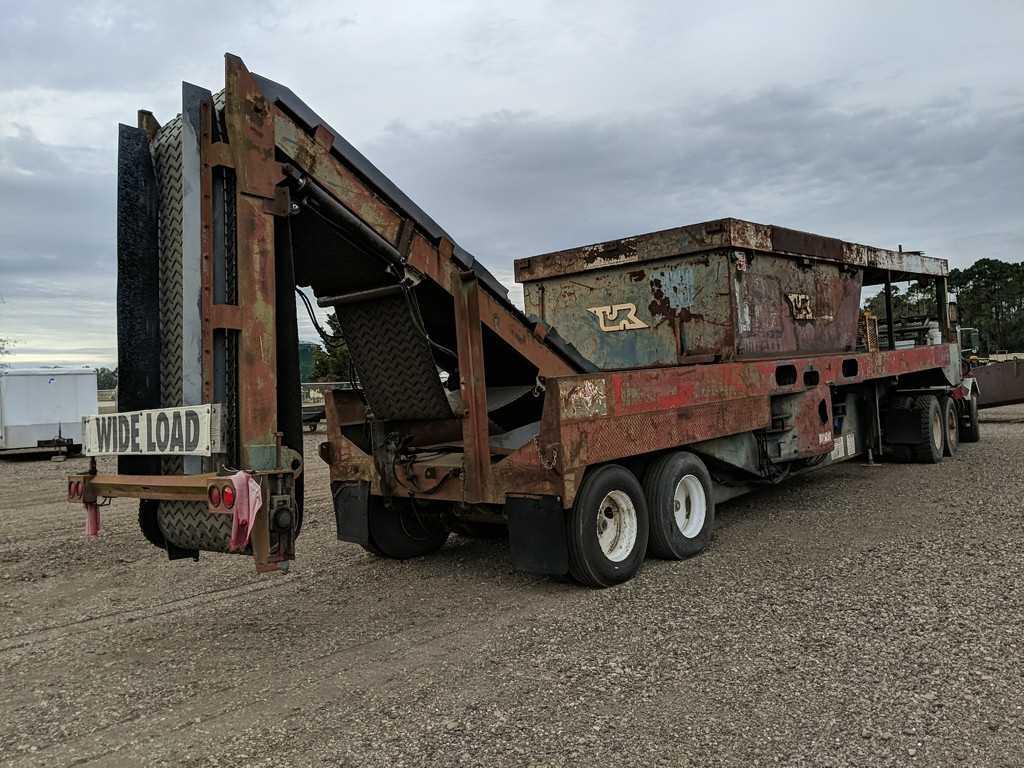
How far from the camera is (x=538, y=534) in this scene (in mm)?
5344

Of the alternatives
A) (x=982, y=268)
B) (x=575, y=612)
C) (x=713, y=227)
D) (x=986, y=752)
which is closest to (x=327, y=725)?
(x=575, y=612)

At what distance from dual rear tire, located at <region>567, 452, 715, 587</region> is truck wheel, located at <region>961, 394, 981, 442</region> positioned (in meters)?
9.52

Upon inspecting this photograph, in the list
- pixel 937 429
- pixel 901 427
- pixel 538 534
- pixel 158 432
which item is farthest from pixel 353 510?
pixel 937 429

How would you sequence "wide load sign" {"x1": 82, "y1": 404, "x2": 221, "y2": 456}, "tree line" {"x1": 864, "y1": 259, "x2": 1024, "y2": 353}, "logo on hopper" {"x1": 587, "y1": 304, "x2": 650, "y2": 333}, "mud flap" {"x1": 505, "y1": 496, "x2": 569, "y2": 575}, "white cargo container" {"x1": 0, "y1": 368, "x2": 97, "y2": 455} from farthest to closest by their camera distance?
"tree line" {"x1": 864, "y1": 259, "x2": 1024, "y2": 353} → "white cargo container" {"x1": 0, "y1": 368, "x2": 97, "y2": 455} → "logo on hopper" {"x1": 587, "y1": 304, "x2": 650, "y2": 333} → "mud flap" {"x1": 505, "y1": 496, "x2": 569, "y2": 575} → "wide load sign" {"x1": 82, "y1": 404, "x2": 221, "y2": 456}

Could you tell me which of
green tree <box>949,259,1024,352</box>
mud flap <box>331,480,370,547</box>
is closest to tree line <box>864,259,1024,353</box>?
green tree <box>949,259,1024,352</box>

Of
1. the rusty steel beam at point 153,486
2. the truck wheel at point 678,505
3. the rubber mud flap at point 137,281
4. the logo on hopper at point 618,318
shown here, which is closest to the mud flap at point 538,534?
the truck wheel at point 678,505

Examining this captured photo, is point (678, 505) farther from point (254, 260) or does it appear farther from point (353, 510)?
point (254, 260)

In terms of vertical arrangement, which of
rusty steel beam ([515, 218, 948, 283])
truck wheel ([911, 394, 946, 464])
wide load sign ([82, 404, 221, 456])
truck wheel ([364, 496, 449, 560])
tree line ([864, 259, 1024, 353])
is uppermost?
tree line ([864, 259, 1024, 353])

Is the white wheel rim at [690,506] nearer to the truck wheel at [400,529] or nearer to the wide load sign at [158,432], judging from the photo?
the truck wheel at [400,529]

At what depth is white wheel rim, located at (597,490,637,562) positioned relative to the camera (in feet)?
18.6

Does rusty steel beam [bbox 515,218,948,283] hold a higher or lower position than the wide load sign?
higher

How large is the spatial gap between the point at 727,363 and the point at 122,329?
5035mm

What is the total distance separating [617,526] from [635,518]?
0.16m

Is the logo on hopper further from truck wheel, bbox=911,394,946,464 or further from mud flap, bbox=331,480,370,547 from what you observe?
truck wheel, bbox=911,394,946,464
